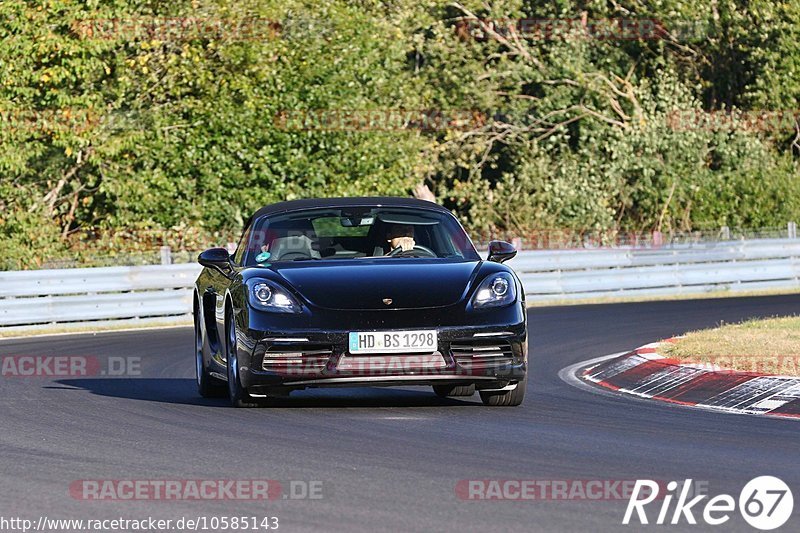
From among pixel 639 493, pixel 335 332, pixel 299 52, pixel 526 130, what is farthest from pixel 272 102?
pixel 639 493

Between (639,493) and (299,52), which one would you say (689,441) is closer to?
(639,493)

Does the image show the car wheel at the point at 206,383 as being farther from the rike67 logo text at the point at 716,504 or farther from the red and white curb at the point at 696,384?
the rike67 logo text at the point at 716,504

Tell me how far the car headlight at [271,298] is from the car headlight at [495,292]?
3.92 feet

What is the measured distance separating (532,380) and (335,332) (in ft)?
12.5

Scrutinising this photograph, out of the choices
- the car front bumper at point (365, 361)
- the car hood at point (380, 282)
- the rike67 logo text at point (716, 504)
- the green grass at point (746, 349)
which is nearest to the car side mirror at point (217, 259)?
the car hood at point (380, 282)

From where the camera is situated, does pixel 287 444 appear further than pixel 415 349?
No

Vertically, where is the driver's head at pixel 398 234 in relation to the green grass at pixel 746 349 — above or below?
above

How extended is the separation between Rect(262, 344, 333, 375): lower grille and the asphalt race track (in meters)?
0.32

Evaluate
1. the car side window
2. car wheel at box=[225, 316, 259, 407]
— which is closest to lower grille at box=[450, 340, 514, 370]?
car wheel at box=[225, 316, 259, 407]

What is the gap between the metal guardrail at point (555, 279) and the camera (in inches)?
969

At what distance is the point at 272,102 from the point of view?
32156 mm

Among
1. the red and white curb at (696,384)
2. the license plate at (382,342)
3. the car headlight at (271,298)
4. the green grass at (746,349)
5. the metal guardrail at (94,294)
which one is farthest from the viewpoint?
the metal guardrail at (94,294)

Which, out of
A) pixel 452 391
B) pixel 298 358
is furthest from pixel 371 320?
pixel 452 391

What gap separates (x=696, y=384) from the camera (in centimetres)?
1215
